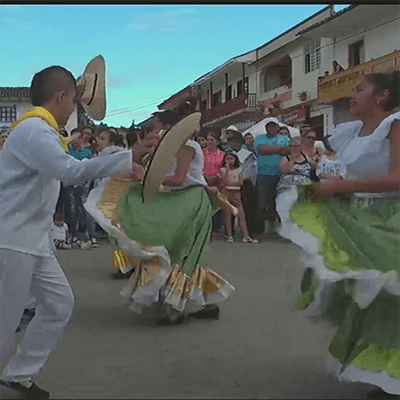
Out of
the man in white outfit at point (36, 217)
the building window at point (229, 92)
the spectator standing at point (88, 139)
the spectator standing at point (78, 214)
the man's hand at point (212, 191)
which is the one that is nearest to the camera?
the man in white outfit at point (36, 217)

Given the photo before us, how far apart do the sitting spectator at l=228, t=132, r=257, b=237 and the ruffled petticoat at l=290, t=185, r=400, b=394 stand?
246 inches

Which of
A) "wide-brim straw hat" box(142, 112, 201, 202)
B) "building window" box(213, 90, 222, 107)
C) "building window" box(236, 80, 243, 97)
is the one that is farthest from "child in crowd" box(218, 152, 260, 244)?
"wide-brim straw hat" box(142, 112, 201, 202)

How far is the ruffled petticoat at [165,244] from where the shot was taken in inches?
171

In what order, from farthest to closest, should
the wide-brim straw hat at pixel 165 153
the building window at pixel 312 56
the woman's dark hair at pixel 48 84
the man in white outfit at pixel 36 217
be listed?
the building window at pixel 312 56
the wide-brim straw hat at pixel 165 153
the woman's dark hair at pixel 48 84
the man in white outfit at pixel 36 217

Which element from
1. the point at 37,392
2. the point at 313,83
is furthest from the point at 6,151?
the point at 313,83

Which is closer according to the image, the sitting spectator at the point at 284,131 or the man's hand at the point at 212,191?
the man's hand at the point at 212,191

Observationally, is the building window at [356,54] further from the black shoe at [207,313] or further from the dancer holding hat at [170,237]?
the black shoe at [207,313]

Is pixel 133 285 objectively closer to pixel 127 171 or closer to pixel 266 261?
pixel 127 171

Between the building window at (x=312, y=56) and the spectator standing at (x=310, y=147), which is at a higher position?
the building window at (x=312, y=56)

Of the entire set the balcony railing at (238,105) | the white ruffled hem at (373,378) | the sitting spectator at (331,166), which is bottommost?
the white ruffled hem at (373,378)

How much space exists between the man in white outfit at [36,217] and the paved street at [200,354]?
30cm

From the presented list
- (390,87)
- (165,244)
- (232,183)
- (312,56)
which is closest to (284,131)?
(312,56)

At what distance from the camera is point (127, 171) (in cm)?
272

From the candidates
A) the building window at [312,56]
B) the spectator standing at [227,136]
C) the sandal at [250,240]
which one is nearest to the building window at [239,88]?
the spectator standing at [227,136]
